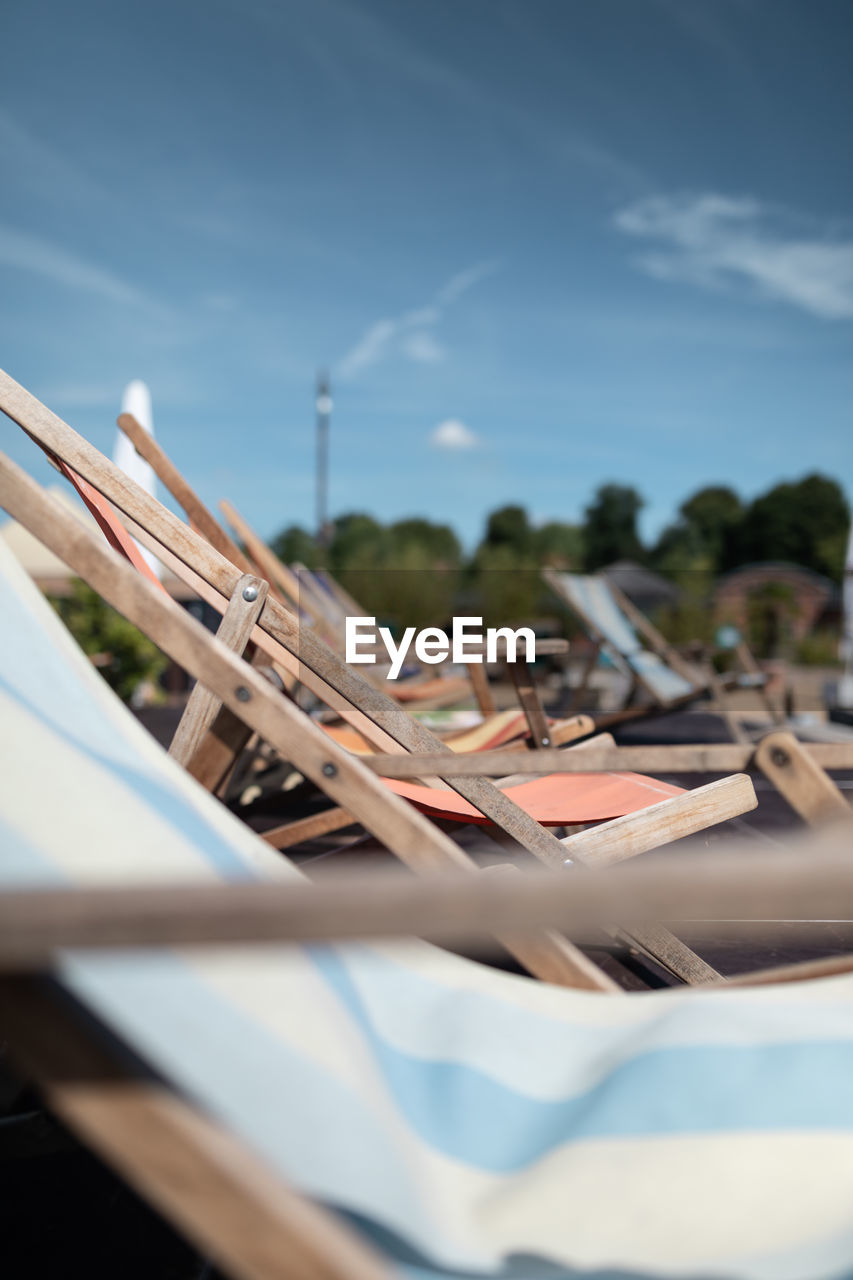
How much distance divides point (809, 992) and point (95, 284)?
30.4m

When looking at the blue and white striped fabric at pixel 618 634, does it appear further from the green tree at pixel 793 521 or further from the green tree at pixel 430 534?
the green tree at pixel 793 521

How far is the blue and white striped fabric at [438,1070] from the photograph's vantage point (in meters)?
0.65

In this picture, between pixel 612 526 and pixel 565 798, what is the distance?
2159 inches

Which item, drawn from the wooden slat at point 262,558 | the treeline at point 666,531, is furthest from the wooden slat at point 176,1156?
the treeline at point 666,531

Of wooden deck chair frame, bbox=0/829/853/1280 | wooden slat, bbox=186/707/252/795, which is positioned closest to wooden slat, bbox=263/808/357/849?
wooden slat, bbox=186/707/252/795

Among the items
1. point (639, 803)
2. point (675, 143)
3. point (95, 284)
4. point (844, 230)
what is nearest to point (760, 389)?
point (844, 230)

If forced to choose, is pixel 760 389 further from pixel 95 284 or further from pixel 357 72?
pixel 95 284

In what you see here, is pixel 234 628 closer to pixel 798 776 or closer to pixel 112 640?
pixel 798 776

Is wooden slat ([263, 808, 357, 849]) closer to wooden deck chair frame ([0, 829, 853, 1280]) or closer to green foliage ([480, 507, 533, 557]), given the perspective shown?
wooden deck chair frame ([0, 829, 853, 1280])

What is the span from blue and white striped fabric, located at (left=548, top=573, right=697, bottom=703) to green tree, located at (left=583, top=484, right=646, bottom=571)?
49079mm

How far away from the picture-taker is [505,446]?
54656 millimetres

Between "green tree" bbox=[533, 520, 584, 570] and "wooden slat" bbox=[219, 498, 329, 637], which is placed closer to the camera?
"wooden slat" bbox=[219, 498, 329, 637]

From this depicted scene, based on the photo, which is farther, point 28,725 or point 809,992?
point 809,992

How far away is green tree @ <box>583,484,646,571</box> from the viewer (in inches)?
2133
